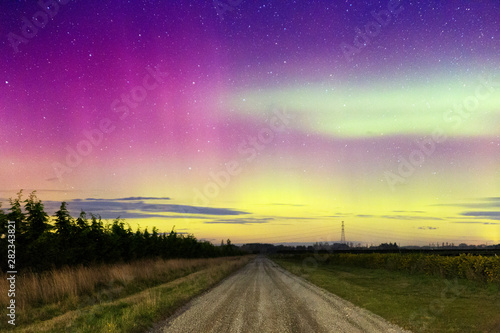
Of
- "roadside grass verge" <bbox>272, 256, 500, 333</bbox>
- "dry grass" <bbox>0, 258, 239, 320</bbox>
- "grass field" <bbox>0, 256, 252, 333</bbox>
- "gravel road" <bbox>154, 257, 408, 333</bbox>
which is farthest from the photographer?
"dry grass" <bbox>0, 258, 239, 320</bbox>

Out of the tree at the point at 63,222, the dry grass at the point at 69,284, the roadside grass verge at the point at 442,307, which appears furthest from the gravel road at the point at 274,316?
the tree at the point at 63,222

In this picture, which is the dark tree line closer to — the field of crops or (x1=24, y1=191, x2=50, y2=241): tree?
(x1=24, y1=191, x2=50, y2=241): tree

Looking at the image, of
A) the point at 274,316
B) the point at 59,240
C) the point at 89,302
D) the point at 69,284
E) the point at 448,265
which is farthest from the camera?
the point at 448,265

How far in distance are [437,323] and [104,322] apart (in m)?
11.3

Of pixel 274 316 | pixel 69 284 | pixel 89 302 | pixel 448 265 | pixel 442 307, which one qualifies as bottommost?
pixel 448 265

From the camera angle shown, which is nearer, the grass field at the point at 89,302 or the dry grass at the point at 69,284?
the grass field at the point at 89,302

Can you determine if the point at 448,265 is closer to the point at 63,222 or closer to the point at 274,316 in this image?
the point at 274,316

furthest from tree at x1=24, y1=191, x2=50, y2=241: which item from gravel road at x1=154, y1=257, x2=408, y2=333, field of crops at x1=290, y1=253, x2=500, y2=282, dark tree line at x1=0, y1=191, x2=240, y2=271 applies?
field of crops at x1=290, y1=253, x2=500, y2=282

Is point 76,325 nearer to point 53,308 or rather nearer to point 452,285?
point 53,308

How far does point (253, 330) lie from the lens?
35.1 ft

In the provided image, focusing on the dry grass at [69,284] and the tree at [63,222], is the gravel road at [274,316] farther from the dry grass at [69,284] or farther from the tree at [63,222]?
the tree at [63,222]

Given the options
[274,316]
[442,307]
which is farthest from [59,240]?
[442,307]

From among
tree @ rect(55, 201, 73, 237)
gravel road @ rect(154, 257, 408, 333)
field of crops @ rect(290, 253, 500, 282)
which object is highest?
tree @ rect(55, 201, 73, 237)

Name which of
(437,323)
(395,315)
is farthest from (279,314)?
(437,323)
